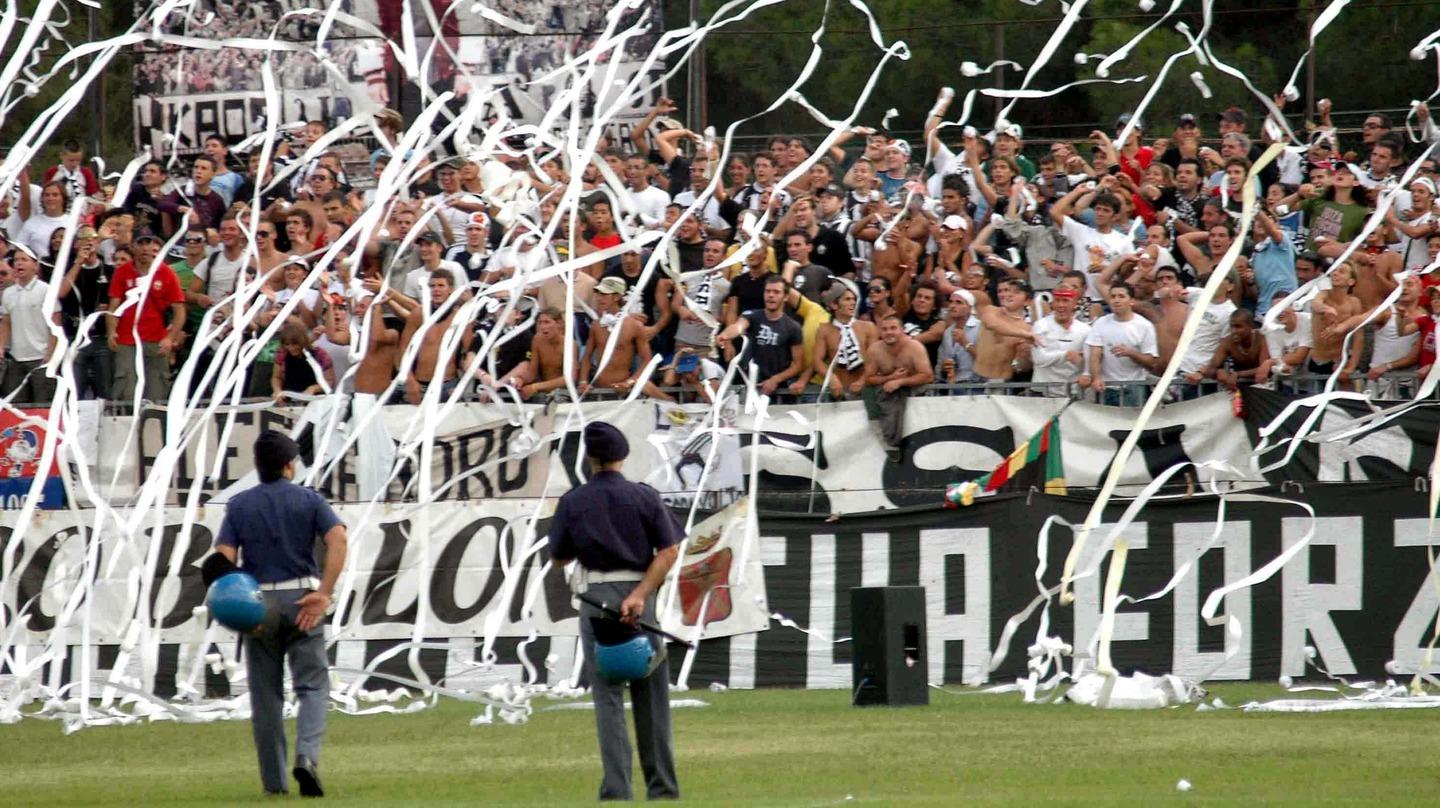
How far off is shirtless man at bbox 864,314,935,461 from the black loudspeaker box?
9.23 ft

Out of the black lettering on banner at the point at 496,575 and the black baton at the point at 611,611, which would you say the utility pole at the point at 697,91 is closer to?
the black lettering on banner at the point at 496,575

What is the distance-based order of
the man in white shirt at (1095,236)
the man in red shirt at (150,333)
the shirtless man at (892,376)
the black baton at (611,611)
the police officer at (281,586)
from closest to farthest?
1. the black baton at (611,611)
2. the police officer at (281,586)
3. the shirtless man at (892,376)
4. the man in white shirt at (1095,236)
5. the man in red shirt at (150,333)

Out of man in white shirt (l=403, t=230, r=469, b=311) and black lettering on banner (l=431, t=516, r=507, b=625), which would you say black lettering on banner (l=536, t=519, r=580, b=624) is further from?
man in white shirt (l=403, t=230, r=469, b=311)

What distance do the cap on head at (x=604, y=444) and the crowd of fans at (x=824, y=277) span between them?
5845 millimetres

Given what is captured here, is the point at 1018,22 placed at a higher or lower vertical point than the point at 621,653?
higher

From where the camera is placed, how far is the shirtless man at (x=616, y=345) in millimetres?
15750

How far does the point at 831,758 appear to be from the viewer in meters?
9.77

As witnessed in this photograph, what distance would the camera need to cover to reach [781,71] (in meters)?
23.2

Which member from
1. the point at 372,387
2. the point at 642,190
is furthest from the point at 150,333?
the point at 642,190

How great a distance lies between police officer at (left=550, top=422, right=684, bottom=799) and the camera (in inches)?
326

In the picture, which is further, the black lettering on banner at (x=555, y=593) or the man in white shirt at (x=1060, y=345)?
the man in white shirt at (x=1060, y=345)

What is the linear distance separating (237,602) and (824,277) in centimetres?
855

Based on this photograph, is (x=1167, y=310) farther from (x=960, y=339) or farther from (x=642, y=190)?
(x=642, y=190)

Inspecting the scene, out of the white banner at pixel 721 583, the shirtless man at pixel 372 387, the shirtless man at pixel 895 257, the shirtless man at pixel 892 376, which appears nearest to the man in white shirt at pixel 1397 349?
the shirtless man at pixel 892 376
